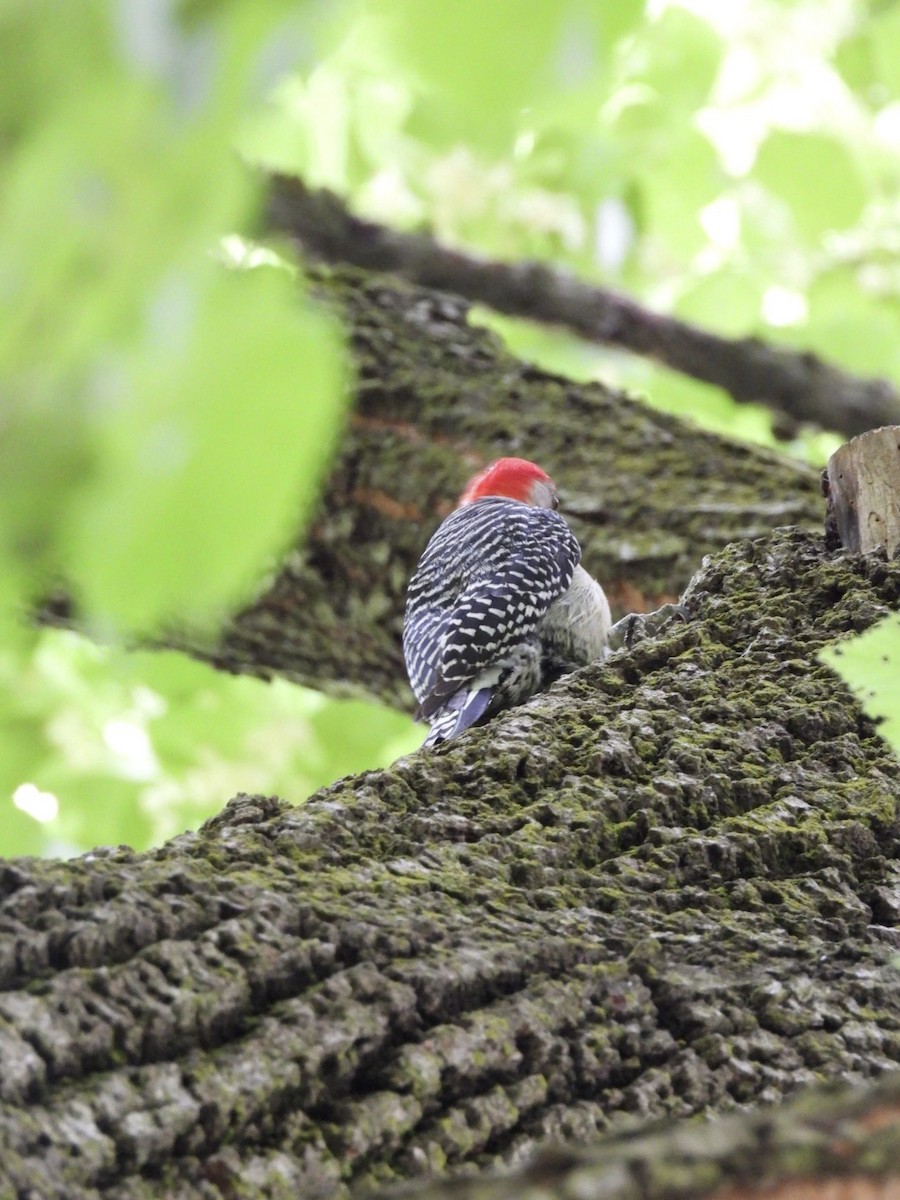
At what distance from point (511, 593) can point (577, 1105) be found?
9.18 ft

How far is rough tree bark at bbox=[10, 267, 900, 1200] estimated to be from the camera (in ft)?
3.75

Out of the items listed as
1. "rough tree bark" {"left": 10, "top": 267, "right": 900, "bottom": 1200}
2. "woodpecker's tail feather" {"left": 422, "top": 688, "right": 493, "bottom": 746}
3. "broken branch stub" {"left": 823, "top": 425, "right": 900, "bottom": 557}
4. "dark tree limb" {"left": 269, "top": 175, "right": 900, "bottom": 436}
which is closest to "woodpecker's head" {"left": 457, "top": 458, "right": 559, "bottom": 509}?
"dark tree limb" {"left": 269, "top": 175, "right": 900, "bottom": 436}

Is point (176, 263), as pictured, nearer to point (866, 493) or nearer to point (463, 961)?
point (463, 961)

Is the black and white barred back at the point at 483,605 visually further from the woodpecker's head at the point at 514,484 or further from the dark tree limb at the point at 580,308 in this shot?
the dark tree limb at the point at 580,308

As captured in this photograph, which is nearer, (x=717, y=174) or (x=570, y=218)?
(x=717, y=174)

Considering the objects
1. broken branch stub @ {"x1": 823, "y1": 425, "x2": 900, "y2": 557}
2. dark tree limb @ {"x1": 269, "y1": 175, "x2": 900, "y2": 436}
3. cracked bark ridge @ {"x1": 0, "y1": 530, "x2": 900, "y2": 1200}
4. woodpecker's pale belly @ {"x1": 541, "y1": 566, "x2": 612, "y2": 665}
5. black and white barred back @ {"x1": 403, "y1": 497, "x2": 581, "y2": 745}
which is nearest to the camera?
cracked bark ridge @ {"x1": 0, "y1": 530, "x2": 900, "y2": 1200}

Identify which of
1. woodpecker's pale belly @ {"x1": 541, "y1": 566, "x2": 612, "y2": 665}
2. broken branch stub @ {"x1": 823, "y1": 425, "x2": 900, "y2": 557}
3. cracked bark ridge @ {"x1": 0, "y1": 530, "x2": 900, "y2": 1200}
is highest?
woodpecker's pale belly @ {"x1": 541, "y1": 566, "x2": 612, "y2": 665}

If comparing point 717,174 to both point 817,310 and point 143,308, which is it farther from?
point 143,308

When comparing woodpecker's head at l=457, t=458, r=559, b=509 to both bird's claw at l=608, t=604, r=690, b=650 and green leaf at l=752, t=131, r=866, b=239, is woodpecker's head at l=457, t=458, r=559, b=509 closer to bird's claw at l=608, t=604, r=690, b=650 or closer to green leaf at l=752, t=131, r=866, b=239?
bird's claw at l=608, t=604, r=690, b=650

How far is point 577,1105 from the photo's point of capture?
129cm

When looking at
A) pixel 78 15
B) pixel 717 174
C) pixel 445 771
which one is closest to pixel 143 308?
pixel 78 15

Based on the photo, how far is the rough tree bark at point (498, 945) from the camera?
1.14m

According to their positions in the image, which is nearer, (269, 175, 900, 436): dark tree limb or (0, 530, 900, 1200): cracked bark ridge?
(0, 530, 900, 1200): cracked bark ridge

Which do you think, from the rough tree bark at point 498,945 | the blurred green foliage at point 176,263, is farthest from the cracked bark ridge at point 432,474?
the blurred green foliage at point 176,263
